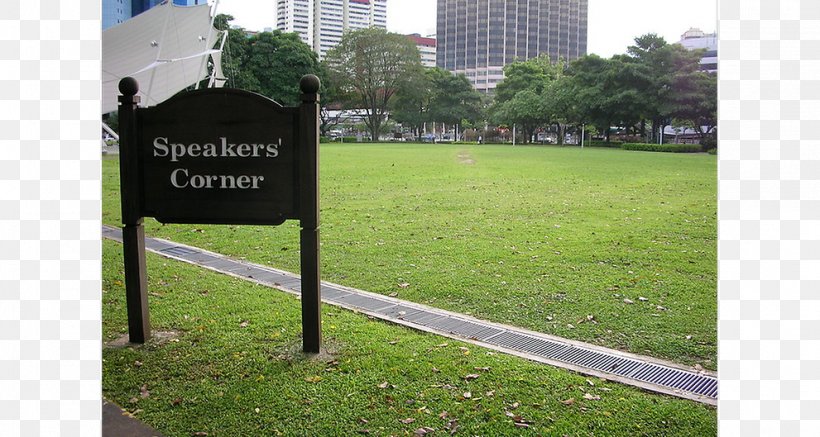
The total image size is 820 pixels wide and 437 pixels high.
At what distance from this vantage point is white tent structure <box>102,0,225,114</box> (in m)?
19.3

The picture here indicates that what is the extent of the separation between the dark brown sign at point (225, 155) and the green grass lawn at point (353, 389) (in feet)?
2.34

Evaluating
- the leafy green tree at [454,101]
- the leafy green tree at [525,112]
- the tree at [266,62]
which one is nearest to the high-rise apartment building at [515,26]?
the tree at [266,62]

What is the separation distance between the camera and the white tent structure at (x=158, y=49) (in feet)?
63.2

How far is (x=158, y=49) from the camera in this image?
21.0m

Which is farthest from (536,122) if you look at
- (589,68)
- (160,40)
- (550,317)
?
(550,317)

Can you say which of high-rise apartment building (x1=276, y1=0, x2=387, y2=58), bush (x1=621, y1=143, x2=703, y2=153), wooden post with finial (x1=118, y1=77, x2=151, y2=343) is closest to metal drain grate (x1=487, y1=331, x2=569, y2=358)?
wooden post with finial (x1=118, y1=77, x2=151, y2=343)

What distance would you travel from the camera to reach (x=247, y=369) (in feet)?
10.4

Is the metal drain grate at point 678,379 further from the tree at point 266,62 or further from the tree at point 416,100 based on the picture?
the tree at point 416,100

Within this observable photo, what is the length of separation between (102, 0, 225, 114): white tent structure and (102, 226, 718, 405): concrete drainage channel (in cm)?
1517

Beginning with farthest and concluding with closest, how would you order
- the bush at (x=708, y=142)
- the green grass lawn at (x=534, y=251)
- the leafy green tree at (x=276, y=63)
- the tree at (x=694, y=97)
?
the leafy green tree at (x=276, y=63) → the bush at (x=708, y=142) → the tree at (x=694, y=97) → the green grass lawn at (x=534, y=251)

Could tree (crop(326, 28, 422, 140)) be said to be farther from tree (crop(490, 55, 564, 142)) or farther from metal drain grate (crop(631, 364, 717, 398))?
metal drain grate (crop(631, 364, 717, 398))

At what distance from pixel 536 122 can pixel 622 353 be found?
37.6 metres

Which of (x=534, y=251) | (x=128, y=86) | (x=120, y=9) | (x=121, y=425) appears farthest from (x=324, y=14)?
(x=121, y=425)

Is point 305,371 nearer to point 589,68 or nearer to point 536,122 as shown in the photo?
point 589,68
